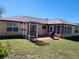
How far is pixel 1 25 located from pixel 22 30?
13.0 feet

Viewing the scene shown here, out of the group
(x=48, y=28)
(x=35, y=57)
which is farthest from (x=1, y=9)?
(x=35, y=57)

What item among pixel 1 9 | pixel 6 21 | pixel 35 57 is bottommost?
pixel 35 57

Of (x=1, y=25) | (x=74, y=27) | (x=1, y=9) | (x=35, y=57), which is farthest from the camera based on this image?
(x=1, y=9)

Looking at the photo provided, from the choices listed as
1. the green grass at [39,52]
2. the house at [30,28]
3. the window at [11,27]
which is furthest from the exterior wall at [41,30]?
the green grass at [39,52]

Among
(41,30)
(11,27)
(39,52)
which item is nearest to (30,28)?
(11,27)

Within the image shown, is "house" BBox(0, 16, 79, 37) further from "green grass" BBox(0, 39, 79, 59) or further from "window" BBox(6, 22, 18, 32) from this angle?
"green grass" BBox(0, 39, 79, 59)

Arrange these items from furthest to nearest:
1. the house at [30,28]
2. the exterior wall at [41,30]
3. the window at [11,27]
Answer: the exterior wall at [41,30]
the window at [11,27]
the house at [30,28]

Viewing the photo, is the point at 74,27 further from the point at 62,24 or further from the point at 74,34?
the point at 62,24

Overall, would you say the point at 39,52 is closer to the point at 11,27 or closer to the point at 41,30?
the point at 11,27

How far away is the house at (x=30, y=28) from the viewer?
935 inches

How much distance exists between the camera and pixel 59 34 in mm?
29156

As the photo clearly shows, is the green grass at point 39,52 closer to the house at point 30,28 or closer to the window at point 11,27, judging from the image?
the house at point 30,28

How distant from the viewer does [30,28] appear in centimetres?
2684

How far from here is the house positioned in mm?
23753
